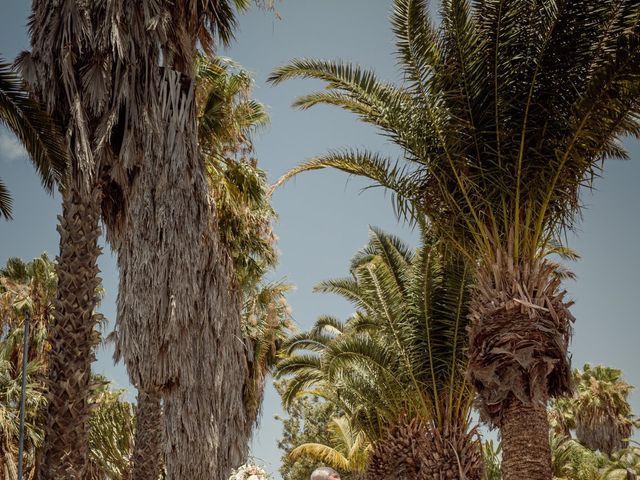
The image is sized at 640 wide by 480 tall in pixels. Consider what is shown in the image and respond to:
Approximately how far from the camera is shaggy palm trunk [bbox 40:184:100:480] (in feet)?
28.7

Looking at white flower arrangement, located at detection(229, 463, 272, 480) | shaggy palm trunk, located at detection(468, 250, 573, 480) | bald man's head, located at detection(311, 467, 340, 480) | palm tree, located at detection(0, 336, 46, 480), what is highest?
palm tree, located at detection(0, 336, 46, 480)

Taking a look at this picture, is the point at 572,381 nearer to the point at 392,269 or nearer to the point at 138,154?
the point at 138,154

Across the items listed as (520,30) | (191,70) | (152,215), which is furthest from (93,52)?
(520,30)

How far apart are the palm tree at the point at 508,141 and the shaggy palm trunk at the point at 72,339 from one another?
3.49m

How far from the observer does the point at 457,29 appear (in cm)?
1001

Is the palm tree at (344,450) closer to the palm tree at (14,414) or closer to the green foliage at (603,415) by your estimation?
the palm tree at (14,414)

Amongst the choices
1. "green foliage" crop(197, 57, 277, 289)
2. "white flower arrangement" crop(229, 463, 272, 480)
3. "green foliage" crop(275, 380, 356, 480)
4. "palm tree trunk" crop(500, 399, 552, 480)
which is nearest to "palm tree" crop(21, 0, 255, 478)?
"green foliage" crop(197, 57, 277, 289)

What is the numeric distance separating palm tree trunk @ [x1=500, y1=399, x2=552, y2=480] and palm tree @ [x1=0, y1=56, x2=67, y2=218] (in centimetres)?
763

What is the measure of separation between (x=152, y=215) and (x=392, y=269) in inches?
312

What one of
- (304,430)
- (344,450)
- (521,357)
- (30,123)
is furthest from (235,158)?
(304,430)

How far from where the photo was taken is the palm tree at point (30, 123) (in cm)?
1050

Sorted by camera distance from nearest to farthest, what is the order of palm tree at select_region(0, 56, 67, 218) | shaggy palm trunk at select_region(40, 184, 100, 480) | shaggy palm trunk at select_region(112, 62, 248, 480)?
shaggy palm trunk at select_region(40, 184, 100, 480)
palm tree at select_region(0, 56, 67, 218)
shaggy palm trunk at select_region(112, 62, 248, 480)

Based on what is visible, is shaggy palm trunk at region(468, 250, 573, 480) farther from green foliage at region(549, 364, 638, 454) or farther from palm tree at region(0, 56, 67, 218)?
green foliage at region(549, 364, 638, 454)

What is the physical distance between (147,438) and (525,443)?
9801mm
